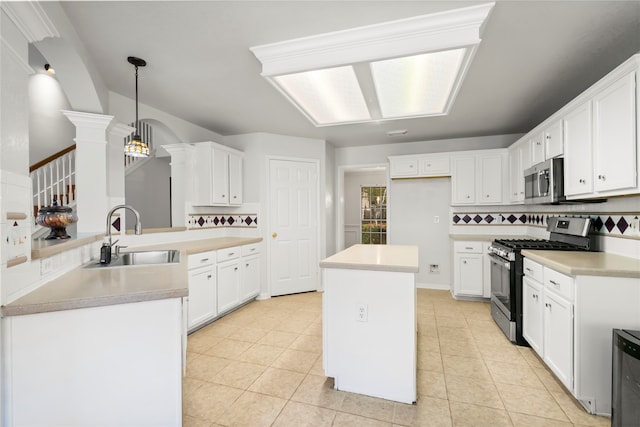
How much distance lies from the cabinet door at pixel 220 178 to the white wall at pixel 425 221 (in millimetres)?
2635

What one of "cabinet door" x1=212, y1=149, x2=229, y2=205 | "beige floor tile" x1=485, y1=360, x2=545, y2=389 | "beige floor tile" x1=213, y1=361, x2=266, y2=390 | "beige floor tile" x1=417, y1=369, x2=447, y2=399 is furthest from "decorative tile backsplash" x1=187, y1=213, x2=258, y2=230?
"beige floor tile" x1=485, y1=360, x2=545, y2=389

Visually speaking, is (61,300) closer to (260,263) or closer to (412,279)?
(412,279)

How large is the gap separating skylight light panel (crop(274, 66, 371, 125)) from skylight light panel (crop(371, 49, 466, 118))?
0.66 feet

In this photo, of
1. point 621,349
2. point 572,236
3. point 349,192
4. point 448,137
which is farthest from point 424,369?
point 349,192

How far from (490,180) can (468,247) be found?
1015 mm

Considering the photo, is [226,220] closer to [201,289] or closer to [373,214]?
[201,289]

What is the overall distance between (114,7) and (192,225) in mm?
2624

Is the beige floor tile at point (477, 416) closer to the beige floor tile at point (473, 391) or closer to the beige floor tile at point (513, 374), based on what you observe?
the beige floor tile at point (473, 391)

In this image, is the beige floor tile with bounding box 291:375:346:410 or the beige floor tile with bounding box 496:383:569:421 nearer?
the beige floor tile with bounding box 496:383:569:421

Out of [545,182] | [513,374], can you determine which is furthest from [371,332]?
[545,182]

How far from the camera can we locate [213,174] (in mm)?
3879

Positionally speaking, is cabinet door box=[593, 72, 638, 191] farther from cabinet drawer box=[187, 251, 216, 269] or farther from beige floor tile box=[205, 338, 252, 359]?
cabinet drawer box=[187, 251, 216, 269]

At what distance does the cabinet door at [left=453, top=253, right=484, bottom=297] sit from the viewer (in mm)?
4172

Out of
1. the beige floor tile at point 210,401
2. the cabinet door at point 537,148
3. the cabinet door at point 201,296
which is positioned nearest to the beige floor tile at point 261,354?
the beige floor tile at point 210,401
